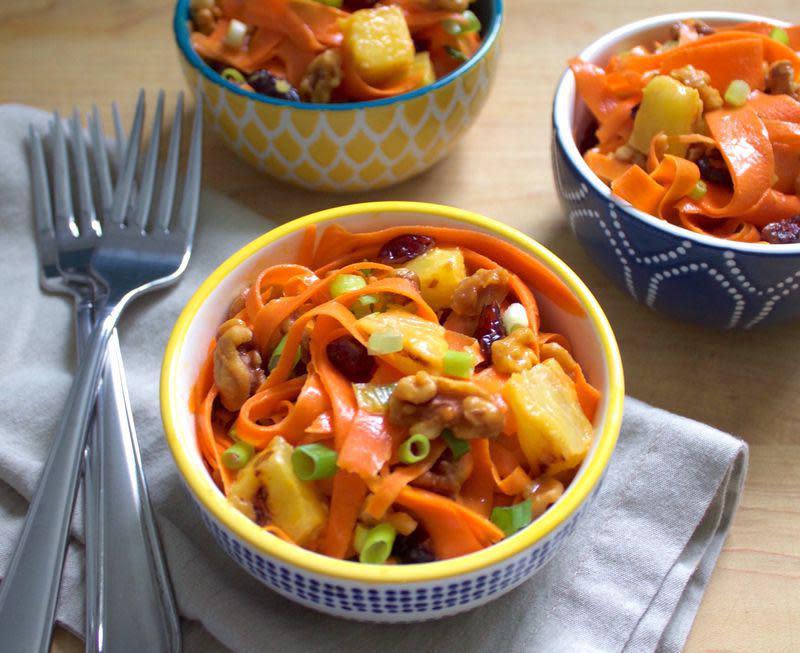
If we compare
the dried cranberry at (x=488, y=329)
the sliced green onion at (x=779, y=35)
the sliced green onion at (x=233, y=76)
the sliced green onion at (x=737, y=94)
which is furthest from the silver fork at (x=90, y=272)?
the sliced green onion at (x=779, y=35)

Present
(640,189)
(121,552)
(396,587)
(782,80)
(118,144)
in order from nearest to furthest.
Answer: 1. (396,587)
2. (121,552)
3. (640,189)
4. (782,80)
5. (118,144)

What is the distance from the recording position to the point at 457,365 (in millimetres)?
1136

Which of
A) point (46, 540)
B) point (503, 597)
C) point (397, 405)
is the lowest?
point (503, 597)

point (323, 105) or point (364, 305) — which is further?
point (323, 105)

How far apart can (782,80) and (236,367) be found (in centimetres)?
106

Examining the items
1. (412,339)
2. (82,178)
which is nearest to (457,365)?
(412,339)

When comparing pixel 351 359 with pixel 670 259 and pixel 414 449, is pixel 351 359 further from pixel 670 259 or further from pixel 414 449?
pixel 670 259

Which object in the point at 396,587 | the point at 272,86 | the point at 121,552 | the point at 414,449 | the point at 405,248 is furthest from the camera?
the point at 272,86

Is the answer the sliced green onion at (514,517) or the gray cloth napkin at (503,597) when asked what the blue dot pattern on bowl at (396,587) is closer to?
the sliced green onion at (514,517)

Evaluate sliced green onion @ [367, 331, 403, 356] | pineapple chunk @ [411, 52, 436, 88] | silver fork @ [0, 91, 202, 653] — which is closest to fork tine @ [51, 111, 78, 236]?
silver fork @ [0, 91, 202, 653]

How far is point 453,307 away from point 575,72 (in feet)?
1.95

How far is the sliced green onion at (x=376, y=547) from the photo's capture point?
1.04 meters

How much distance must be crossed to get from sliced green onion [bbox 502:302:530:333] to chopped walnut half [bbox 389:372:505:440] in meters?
0.18

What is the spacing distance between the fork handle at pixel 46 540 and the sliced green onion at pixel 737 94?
1.13 meters
